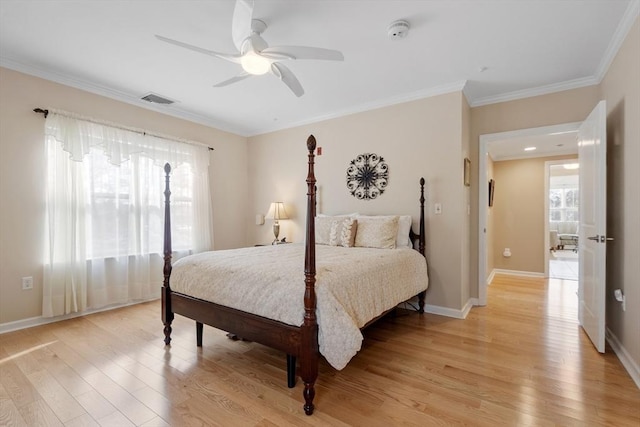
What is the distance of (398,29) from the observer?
231 cm

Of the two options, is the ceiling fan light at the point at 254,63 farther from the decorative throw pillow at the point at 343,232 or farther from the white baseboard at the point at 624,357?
the white baseboard at the point at 624,357

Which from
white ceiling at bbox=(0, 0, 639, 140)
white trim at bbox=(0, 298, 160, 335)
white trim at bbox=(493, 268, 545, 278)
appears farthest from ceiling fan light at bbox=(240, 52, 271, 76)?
white trim at bbox=(493, 268, 545, 278)

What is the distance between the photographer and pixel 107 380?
2.09 metres

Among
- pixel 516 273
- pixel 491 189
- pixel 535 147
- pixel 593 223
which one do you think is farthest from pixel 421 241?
pixel 516 273

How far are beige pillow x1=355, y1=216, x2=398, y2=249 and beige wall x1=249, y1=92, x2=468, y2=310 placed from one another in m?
0.41

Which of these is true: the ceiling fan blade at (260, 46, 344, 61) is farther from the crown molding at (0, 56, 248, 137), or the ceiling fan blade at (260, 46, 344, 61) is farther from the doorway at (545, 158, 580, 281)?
the doorway at (545, 158, 580, 281)

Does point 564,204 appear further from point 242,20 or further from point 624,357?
point 242,20

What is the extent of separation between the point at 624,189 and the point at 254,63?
3039mm

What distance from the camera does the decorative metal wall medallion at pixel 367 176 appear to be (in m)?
3.89

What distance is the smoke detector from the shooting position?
2.27 m

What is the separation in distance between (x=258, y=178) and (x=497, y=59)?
3.77m

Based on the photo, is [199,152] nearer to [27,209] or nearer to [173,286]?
[27,209]

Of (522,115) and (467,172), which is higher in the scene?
(522,115)

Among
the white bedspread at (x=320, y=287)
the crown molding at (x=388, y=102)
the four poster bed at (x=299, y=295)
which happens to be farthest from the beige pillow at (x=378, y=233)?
the crown molding at (x=388, y=102)
